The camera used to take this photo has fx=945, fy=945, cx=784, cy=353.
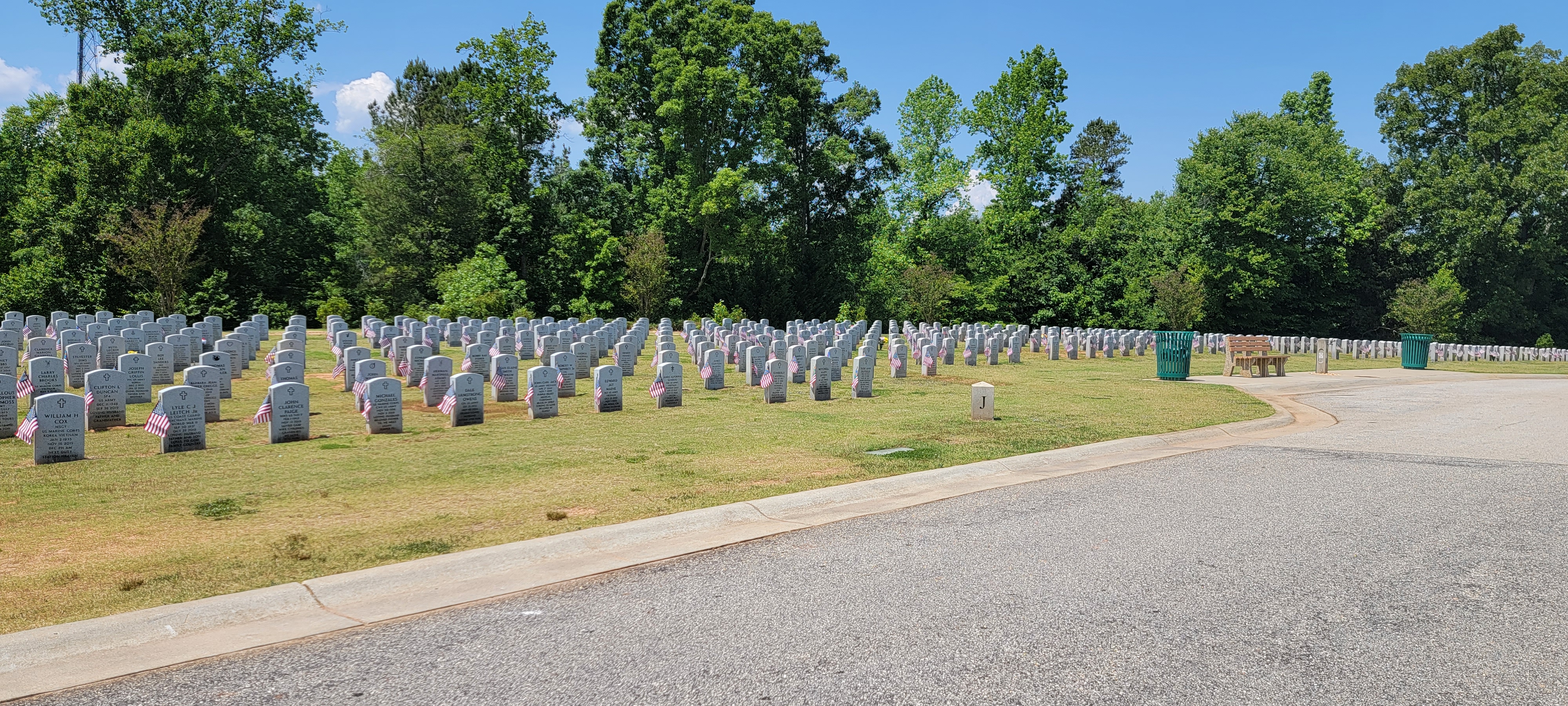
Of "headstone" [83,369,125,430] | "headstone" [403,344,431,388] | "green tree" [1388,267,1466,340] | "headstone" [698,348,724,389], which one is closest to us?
"headstone" [83,369,125,430]

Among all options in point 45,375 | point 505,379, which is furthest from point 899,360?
point 45,375

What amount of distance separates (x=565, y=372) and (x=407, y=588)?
1119 centimetres

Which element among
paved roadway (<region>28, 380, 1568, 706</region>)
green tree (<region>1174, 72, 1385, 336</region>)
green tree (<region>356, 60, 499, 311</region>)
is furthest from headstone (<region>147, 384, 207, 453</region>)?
green tree (<region>1174, 72, 1385, 336</region>)

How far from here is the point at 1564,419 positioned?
1456cm

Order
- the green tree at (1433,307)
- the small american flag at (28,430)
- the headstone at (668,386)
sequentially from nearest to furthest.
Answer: the small american flag at (28,430) → the headstone at (668,386) → the green tree at (1433,307)

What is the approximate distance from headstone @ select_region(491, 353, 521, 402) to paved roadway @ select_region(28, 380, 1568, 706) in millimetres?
9941

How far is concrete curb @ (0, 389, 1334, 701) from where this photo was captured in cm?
427

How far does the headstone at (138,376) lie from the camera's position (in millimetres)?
13836

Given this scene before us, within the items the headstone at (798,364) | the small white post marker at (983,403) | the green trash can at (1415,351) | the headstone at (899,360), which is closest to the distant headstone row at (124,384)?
the small white post marker at (983,403)

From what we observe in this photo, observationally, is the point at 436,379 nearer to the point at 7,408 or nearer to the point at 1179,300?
the point at 7,408

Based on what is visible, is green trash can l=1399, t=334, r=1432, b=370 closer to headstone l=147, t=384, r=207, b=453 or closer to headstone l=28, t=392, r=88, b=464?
headstone l=147, t=384, r=207, b=453

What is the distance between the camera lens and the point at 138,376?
14078 mm

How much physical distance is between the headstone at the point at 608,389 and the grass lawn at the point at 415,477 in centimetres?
36

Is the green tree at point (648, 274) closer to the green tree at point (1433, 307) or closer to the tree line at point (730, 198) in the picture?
the tree line at point (730, 198)
